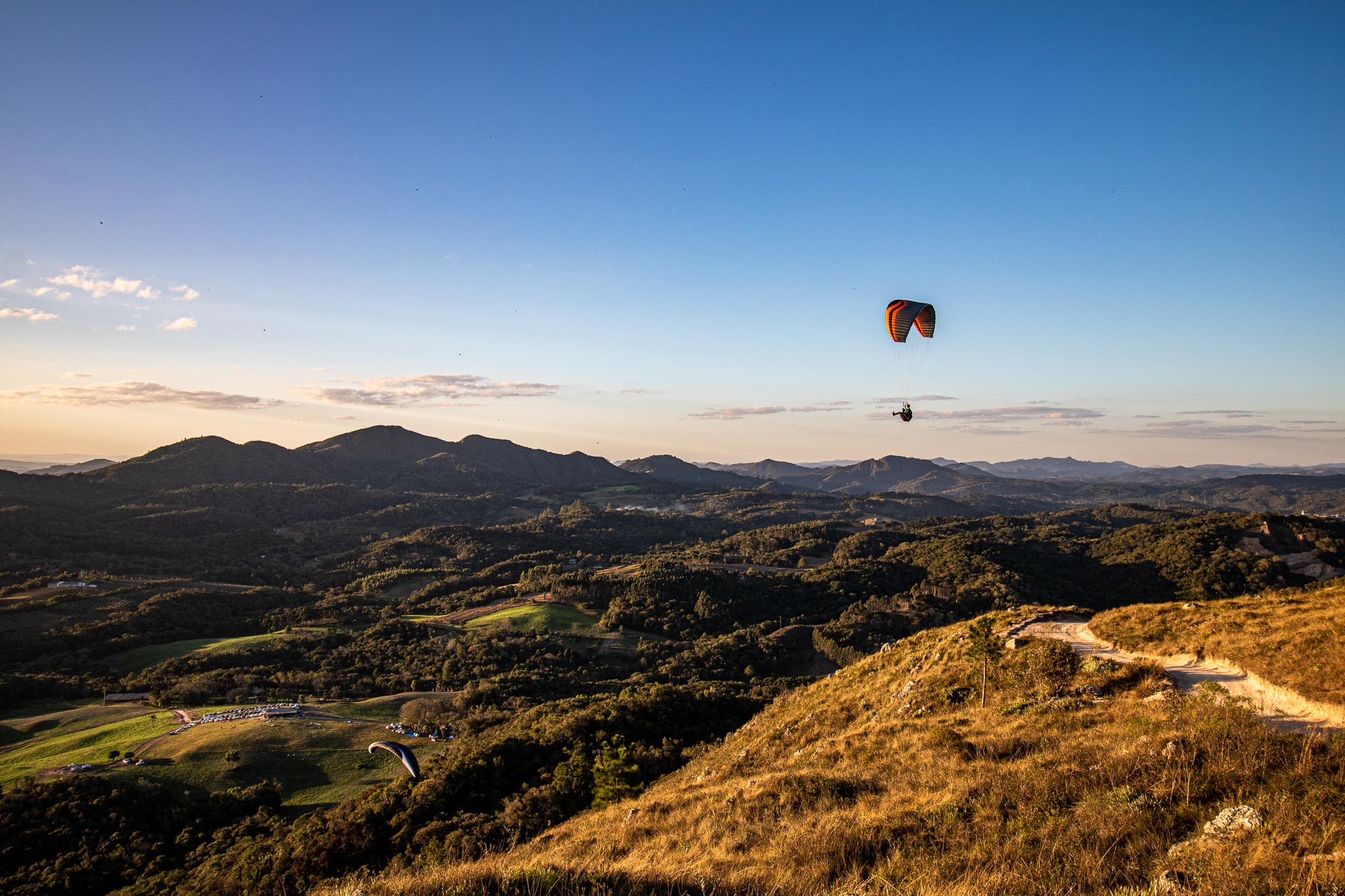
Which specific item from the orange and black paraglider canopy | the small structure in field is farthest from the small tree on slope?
the small structure in field

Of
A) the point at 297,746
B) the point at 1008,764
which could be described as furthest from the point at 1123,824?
the point at 297,746

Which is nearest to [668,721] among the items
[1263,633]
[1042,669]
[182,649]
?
[1042,669]

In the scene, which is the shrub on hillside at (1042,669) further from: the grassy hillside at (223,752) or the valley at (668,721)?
the grassy hillside at (223,752)

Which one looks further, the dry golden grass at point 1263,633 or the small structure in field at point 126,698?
the small structure in field at point 126,698

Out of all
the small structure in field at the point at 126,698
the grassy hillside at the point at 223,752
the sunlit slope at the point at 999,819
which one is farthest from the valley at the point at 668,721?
the small structure in field at the point at 126,698

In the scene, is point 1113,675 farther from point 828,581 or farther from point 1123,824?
point 828,581
